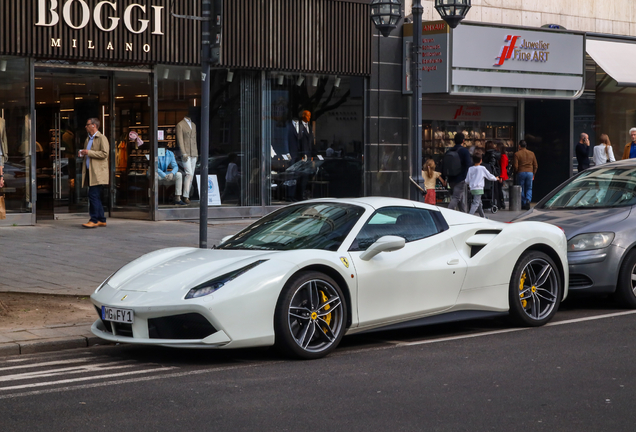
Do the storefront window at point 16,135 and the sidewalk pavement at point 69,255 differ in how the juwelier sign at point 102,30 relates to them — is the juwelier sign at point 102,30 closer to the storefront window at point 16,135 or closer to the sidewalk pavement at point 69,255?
the storefront window at point 16,135

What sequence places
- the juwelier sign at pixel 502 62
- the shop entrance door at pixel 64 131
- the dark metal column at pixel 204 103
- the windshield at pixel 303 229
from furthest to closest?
1. the juwelier sign at pixel 502 62
2. the shop entrance door at pixel 64 131
3. the dark metal column at pixel 204 103
4. the windshield at pixel 303 229

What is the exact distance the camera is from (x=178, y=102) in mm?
17484

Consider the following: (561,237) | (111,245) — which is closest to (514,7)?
(111,245)

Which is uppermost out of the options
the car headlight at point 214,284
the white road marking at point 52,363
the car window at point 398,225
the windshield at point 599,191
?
the windshield at point 599,191

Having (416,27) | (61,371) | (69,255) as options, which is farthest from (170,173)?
(61,371)

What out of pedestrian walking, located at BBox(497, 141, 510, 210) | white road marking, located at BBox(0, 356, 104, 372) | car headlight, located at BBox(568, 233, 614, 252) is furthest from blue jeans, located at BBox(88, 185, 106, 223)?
pedestrian walking, located at BBox(497, 141, 510, 210)

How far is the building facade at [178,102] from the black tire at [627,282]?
32.3 ft

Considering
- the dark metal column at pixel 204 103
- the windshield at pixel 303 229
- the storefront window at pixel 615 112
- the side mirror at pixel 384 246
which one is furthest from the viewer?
the storefront window at pixel 615 112

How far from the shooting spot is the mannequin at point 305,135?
62.2 ft

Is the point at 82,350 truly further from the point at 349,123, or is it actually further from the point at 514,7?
the point at 514,7

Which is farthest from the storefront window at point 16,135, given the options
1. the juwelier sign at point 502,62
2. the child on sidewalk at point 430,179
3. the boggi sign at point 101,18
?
the juwelier sign at point 502,62

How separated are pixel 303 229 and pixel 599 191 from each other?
14.8ft

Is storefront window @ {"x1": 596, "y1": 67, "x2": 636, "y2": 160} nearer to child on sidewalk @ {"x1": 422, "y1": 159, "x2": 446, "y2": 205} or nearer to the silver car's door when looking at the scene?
child on sidewalk @ {"x1": 422, "y1": 159, "x2": 446, "y2": 205}

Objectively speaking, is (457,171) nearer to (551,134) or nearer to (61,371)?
(551,134)
